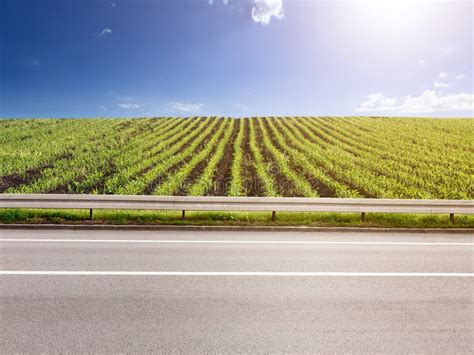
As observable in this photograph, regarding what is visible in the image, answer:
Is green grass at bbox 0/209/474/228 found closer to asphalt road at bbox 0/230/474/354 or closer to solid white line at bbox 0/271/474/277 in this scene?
asphalt road at bbox 0/230/474/354

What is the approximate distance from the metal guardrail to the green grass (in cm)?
29

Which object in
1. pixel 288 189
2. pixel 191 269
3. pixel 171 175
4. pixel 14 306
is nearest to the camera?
pixel 14 306

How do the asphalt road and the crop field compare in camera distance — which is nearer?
the asphalt road

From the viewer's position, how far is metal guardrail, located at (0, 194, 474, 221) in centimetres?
988

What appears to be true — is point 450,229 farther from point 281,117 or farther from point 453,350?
point 281,117

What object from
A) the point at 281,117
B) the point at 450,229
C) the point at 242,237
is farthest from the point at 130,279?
the point at 281,117

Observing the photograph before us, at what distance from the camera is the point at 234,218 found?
10109 mm

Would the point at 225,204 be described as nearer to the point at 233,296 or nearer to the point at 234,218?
the point at 234,218

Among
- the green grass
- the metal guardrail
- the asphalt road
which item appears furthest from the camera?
the metal guardrail

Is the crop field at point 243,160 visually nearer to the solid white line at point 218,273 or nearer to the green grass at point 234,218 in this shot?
the green grass at point 234,218

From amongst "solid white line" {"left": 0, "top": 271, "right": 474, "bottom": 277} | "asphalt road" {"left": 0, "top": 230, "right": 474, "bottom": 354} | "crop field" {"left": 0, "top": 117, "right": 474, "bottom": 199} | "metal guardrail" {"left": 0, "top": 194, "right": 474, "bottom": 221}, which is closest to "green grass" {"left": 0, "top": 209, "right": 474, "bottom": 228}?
"metal guardrail" {"left": 0, "top": 194, "right": 474, "bottom": 221}

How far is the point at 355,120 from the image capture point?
141 ft

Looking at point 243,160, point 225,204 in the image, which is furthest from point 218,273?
point 243,160

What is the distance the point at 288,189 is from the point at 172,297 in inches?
461
